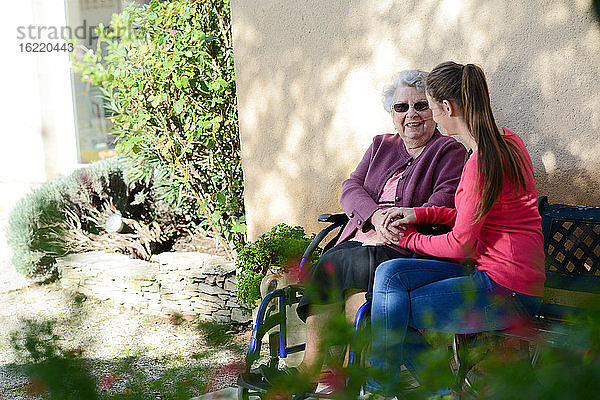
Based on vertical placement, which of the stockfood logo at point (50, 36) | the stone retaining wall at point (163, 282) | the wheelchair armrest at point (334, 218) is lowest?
the stone retaining wall at point (163, 282)

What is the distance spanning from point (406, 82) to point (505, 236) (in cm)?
98

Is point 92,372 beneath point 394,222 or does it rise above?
above

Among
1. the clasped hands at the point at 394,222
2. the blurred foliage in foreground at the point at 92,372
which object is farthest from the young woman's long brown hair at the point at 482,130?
the blurred foliage in foreground at the point at 92,372

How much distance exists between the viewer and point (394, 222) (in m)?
2.88

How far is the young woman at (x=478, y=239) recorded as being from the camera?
2492 mm

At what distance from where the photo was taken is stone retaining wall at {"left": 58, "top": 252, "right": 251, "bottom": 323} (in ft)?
16.5

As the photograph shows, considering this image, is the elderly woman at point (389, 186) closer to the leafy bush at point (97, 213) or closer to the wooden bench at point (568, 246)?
the wooden bench at point (568, 246)

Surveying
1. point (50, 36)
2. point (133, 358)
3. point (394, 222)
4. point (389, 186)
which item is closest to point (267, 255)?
point (389, 186)

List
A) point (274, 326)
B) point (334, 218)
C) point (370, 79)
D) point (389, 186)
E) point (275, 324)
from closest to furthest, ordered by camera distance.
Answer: point (275, 324) < point (274, 326) < point (389, 186) < point (334, 218) < point (370, 79)

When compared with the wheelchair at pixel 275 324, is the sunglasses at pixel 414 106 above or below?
above

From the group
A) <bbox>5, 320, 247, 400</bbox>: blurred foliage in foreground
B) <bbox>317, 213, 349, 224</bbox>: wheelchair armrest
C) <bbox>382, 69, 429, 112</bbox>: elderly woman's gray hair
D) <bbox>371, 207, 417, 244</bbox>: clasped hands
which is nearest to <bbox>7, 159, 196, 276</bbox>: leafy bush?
<bbox>317, 213, 349, 224</bbox>: wheelchair armrest

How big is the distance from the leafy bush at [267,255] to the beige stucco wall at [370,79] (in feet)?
0.65

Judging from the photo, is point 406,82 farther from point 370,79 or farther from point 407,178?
point 370,79

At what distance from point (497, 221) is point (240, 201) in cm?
314
